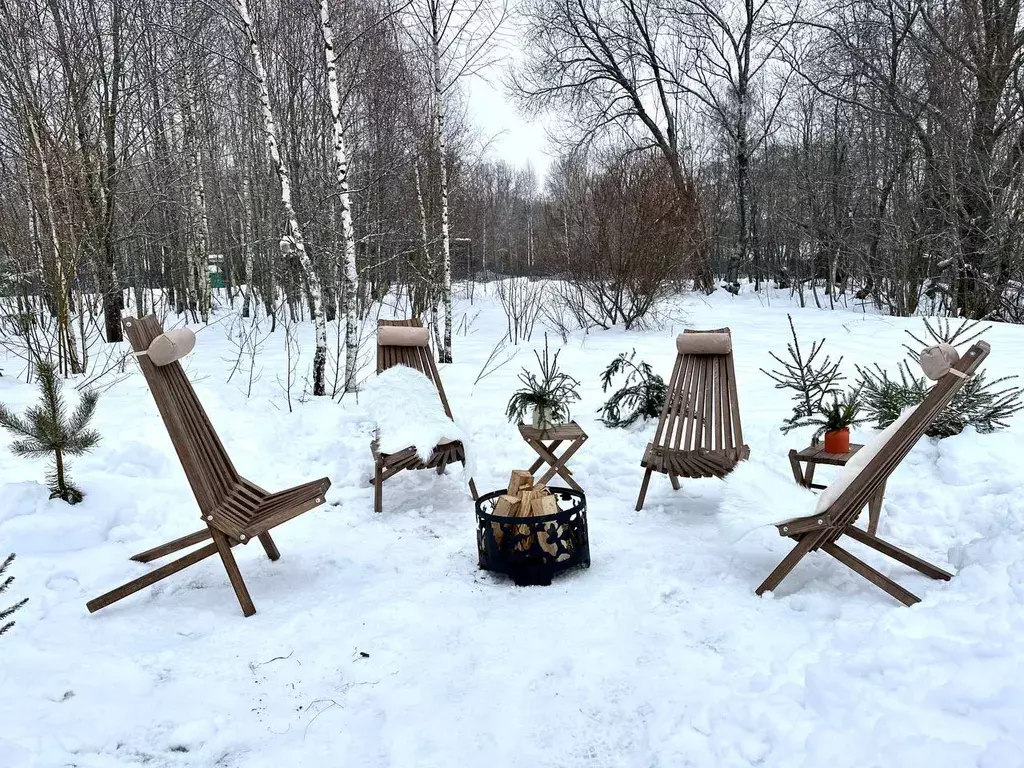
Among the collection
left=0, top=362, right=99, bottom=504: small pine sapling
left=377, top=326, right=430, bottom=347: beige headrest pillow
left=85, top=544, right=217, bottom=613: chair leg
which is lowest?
left=85, top=544, right=217, bottom=613: chair leg

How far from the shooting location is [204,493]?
9.52 ft

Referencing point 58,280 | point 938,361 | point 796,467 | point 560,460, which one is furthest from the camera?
point 58,280

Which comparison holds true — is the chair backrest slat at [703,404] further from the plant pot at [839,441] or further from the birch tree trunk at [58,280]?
the birch tree trunk at [58,280]

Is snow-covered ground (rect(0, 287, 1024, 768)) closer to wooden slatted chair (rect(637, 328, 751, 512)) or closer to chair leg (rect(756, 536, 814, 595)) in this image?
chair leg (rect(756, 536, 814, 595))

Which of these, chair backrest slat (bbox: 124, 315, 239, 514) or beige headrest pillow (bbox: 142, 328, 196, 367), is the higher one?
beige headrest pillow (bbox: 142, 328, 196, 367)

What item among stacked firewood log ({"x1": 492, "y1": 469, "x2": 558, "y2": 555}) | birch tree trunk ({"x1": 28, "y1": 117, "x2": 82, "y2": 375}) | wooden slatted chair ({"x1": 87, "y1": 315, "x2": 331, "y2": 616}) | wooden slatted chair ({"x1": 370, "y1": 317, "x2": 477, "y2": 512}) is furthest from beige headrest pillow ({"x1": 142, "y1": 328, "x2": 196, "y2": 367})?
birch tree trunk ({"x1": 28, "y1": 117, "x2": 82, "y2": 375})

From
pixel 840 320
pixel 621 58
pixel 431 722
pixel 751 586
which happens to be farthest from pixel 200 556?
pixel 621 58

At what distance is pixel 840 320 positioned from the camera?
34.2 ft

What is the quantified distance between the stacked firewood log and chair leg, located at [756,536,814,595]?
948 mm

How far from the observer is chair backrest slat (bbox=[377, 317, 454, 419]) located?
16.1ft

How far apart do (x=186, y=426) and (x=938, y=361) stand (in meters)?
3.30

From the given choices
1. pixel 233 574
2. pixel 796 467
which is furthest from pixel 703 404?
pixel 233 574

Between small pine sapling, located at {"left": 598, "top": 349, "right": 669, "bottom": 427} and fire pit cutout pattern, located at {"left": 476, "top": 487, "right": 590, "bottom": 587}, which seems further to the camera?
small pine sapling, located at {"left": 598, "top": 349, "right": 669, "bottom": 427}

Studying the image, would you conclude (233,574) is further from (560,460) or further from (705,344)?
(705,344)
